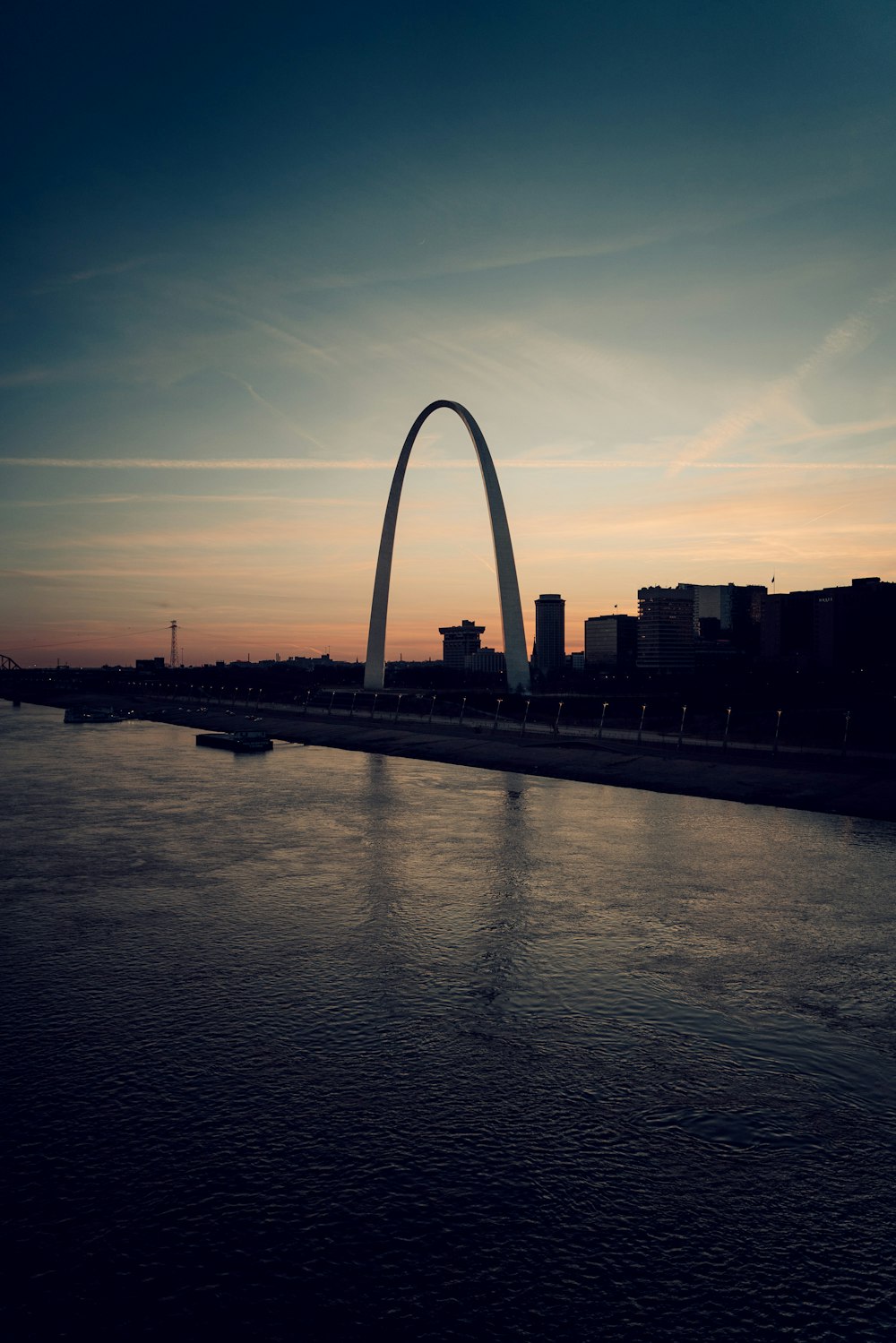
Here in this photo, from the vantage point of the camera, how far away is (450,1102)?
12555mm

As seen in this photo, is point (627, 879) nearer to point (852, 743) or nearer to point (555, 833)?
point (555, 833)

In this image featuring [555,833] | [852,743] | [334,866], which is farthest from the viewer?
[852,743]

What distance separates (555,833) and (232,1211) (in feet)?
82.3

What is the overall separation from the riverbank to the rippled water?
13633 millimetres

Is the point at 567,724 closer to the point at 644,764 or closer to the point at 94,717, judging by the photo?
the point at 644,764

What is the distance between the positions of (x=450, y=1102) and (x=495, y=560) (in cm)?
9385

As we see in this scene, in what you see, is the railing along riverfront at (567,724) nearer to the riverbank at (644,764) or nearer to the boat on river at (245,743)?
the riverbank at (644,764)

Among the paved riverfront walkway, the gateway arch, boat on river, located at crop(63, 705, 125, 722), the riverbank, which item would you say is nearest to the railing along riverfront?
the paved riverfront walkway

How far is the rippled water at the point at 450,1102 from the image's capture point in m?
8.80

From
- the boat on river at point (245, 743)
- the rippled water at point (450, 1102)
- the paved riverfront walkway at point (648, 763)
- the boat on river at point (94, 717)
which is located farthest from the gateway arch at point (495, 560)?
the rippled water at point (450, 1102)

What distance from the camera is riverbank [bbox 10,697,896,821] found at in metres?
40.9

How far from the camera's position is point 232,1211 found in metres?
10.0

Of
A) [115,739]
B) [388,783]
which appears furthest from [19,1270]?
[115,739]

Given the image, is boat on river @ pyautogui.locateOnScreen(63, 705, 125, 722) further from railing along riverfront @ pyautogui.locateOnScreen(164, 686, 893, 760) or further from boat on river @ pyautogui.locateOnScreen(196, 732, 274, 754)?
boat on river @ pyautogui.locateOnScreen(196, 732, 274, 754)
